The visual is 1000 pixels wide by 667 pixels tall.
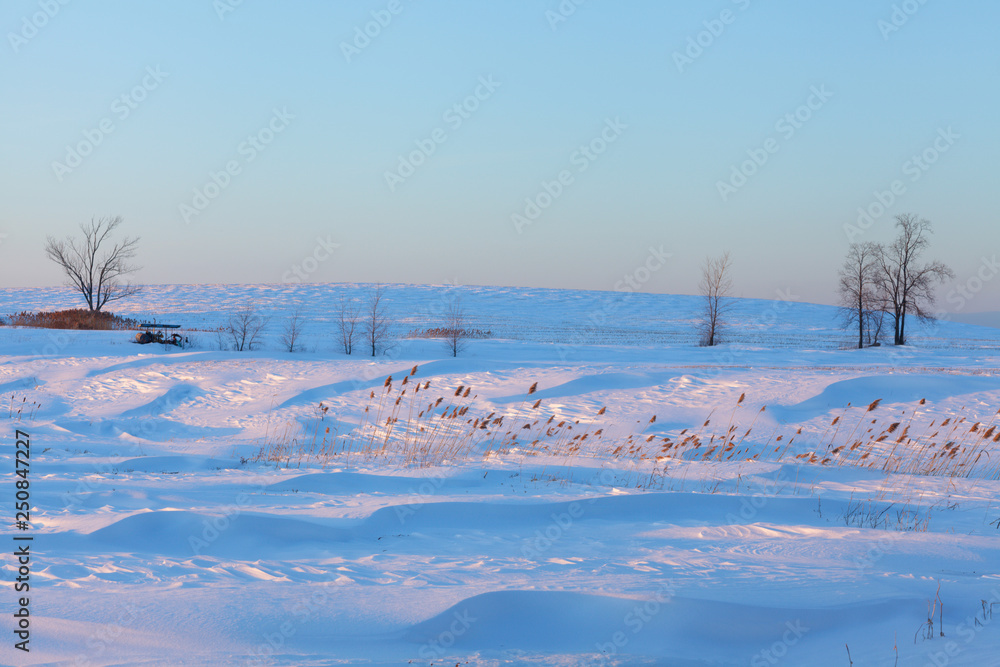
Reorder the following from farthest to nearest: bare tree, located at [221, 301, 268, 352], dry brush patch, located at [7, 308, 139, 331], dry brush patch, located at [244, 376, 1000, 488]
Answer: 1. dry brush patch, located at [7, 308, 139, 331]
2. bare tree, located at [221, 301, 268, 352]
3. dry brush patch, located at [244, 376, 1000, 488]

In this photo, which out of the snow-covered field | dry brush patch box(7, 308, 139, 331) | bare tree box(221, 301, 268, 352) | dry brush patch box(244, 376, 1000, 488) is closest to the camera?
the snow-covered field

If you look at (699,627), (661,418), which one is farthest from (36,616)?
(661,418)

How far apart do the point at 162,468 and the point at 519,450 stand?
5.07 metres

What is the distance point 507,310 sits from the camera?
67000mm

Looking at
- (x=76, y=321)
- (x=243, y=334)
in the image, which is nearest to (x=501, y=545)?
(x=243, y=334)

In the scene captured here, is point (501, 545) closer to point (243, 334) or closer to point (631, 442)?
point (631, 442)

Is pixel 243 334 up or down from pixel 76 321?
down

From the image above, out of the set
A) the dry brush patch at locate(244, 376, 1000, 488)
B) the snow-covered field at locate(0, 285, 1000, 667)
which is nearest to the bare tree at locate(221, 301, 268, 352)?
the snow-covered field at locate(0, 285, 1000, 667)

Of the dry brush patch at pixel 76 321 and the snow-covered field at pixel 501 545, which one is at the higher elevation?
the dry brush patch at pixel 76 321

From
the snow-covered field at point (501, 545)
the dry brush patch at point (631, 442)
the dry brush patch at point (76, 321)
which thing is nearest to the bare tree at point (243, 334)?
the dry brush patch at point (76, 321)

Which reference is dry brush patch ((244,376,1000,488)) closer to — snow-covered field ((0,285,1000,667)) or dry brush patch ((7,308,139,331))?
snow-covered field ((0,285,1000,667))

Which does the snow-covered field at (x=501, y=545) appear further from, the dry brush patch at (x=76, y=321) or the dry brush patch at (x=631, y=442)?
the dry brush patch at (x=76, y=321)

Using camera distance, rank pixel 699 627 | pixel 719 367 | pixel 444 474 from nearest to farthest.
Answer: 1. pixel 699 627
2. pixel 444 474
3. pixel 719 367

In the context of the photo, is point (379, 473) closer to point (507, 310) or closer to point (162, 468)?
point (162, 468)
